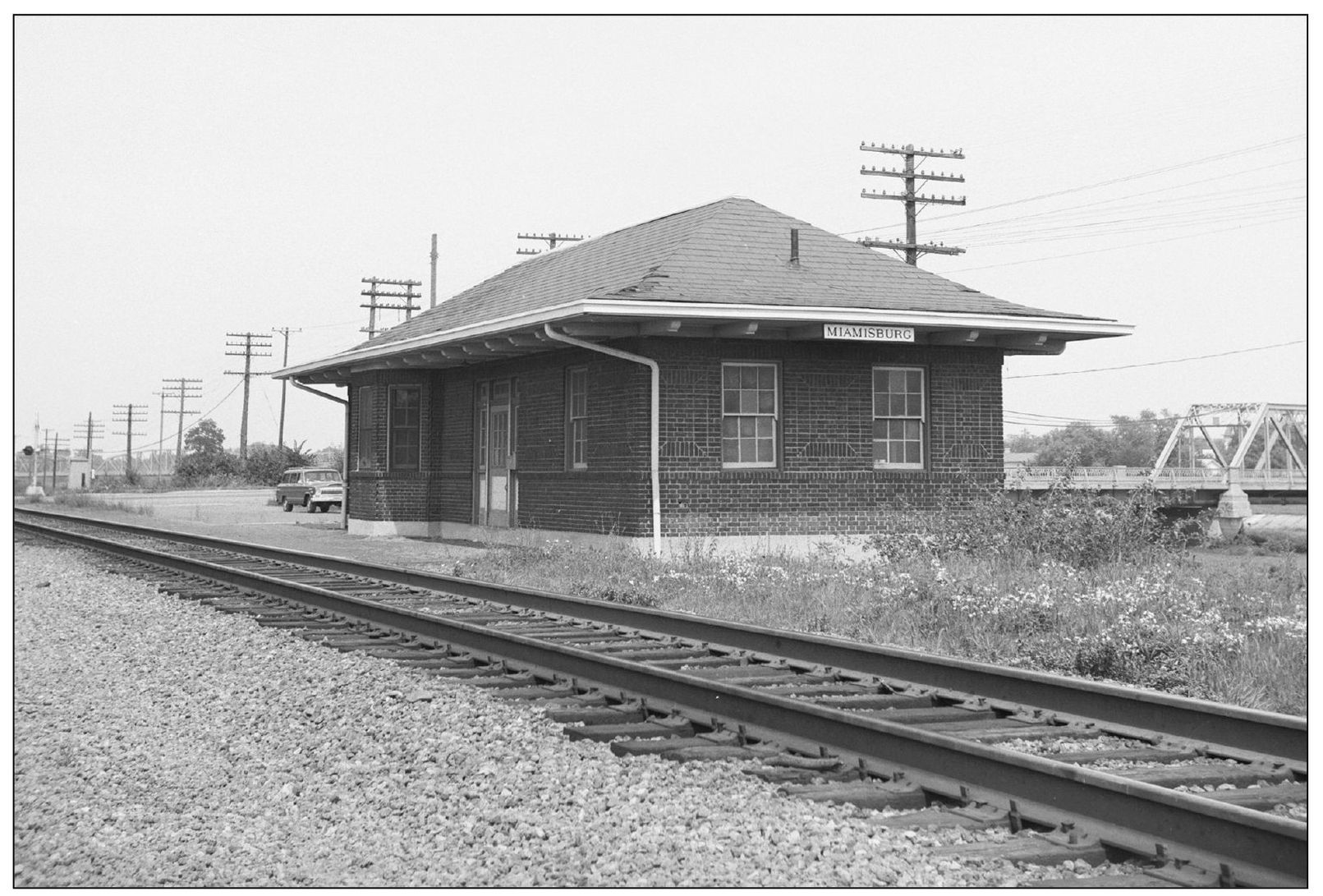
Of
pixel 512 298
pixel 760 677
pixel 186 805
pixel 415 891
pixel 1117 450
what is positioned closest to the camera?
pixel 415 891

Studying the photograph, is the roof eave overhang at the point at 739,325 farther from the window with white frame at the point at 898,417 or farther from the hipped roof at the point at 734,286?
the window with white frame at the point at 898,417

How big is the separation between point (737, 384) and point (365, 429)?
944 cm

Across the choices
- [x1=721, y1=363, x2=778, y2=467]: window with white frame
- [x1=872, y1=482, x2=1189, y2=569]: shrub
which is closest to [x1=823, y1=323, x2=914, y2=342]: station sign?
[x1=721, y1=363, x2=778, y2=467]: window with white frame

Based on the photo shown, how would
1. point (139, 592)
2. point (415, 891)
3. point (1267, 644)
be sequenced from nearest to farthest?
point (415, 891) → point (1267, 644) → point (139, 592)

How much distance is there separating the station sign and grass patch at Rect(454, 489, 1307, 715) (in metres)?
2.39

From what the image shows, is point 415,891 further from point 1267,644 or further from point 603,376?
point 603,376

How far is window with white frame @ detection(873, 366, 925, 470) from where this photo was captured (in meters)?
18.6

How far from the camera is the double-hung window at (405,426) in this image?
2366 cm

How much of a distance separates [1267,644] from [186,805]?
6.83m

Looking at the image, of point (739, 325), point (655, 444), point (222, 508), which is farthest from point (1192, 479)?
point (222, 508)

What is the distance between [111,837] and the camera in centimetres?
510

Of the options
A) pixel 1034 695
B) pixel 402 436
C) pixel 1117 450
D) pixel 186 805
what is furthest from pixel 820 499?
pixel 1117 450

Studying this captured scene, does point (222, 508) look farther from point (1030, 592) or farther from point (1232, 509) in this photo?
point (1030, 592)

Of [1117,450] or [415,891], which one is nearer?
[415,891]
